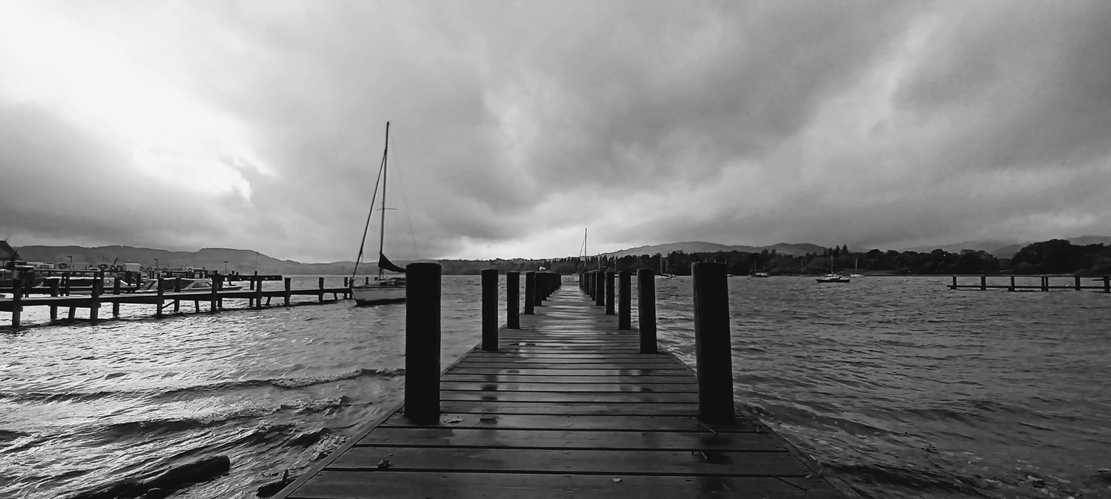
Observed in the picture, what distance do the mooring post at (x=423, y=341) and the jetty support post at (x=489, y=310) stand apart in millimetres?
3199

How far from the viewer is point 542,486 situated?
2.54 m

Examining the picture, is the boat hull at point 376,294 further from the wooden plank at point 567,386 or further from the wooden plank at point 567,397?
the wooden plank at point 567,397

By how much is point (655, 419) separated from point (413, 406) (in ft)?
6.16

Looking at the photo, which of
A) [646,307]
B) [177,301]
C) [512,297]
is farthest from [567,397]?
[177,301]

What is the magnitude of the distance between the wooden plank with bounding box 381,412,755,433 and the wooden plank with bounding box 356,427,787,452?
0.23 ft

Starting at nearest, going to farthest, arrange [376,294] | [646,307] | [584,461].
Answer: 1. [584,461]
2. [646,307]
3. [376,294]

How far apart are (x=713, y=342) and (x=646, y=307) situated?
2946 millimetres

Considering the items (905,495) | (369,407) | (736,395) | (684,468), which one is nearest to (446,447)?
(684,468)

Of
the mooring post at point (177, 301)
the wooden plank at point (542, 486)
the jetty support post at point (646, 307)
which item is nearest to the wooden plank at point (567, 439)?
the wooden plank at point (542, 486)

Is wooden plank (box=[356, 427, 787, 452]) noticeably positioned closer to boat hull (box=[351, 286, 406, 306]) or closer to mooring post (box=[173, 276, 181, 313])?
mooring post (box=[173, 276, 181, 313])

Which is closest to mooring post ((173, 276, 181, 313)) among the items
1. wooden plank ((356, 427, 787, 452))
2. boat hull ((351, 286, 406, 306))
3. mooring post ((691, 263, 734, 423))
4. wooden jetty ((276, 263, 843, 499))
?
boat hull ((351, 286, 406, 306))

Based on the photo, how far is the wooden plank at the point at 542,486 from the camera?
7.93ft

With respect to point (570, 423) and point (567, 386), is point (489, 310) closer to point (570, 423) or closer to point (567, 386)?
point (567, 386)

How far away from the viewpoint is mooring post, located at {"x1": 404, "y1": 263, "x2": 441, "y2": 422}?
11.4ft
